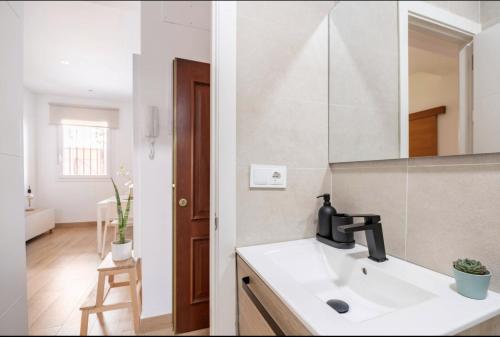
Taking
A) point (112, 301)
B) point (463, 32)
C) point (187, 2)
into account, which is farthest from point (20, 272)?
point (187, 2)

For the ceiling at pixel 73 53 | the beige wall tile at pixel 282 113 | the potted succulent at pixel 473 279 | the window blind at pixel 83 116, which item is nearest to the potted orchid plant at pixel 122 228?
the window blind at pixel 83 116

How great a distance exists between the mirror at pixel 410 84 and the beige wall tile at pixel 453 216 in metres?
0.07

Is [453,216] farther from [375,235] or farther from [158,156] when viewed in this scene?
[158,156]

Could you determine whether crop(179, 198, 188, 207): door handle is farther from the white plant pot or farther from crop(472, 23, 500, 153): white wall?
crop(472, 23, 500, 153): white wall

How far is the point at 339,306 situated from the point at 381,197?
37 cm

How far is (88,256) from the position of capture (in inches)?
24.7

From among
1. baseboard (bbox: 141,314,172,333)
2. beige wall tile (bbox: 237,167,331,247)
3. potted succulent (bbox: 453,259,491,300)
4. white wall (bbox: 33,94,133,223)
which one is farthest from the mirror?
baseboard (bbox: 141,314,172,333)

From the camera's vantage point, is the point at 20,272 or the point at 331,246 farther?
the point at 331,246

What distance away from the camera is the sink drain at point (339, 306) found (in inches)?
23.6

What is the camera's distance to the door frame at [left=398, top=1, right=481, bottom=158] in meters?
0.67

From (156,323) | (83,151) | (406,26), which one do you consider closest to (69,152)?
(83,151)

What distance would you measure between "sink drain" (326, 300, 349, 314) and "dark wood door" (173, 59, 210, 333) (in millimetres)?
934

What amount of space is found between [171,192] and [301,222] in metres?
0.87

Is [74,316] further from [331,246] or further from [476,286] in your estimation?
[476,286]
